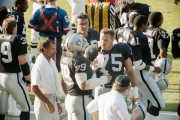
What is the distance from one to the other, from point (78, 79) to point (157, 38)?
2.10 m

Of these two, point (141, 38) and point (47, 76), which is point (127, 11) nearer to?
point (141, 38)

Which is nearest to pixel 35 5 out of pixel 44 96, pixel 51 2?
pixel 51 2

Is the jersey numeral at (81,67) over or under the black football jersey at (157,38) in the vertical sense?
under

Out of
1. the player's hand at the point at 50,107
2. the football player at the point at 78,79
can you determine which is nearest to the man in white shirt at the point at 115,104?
the football player at the point at 78,79

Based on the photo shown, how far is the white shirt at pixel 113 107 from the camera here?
3781 mm

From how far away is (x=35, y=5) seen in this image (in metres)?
9.78

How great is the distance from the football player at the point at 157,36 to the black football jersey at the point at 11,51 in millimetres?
2211

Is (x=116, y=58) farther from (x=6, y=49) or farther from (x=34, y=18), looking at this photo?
(x=34, y=18)

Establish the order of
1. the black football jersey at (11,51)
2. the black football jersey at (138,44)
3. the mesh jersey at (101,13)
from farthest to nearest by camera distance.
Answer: the mesh jersey at (101,13) < the black football jersey at (138,44) < the black football jersey at (11,51)

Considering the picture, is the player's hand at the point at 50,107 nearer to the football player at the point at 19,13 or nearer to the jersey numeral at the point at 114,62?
the jersey numeral at the point at 114,62

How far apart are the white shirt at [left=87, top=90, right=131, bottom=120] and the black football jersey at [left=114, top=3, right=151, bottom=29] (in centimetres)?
338

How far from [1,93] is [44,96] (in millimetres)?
980

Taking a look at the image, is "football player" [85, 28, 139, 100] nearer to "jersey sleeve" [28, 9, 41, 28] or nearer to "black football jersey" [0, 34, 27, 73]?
"black football jersey" [0, 34, 27, 73]

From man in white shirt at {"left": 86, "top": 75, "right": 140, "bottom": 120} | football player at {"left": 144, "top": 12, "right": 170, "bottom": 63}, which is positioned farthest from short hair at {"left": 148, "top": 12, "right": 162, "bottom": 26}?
man in white shirt at {"left": 86, "top": 75, "right": 140, "bottom": 120}
